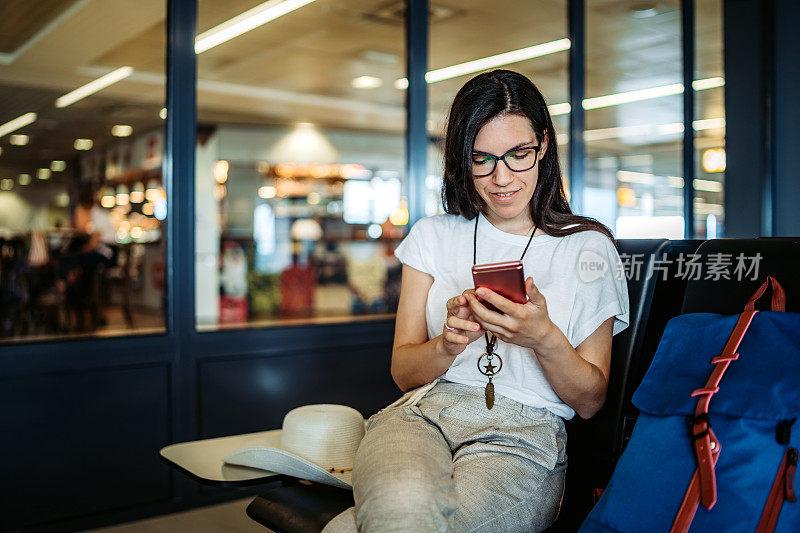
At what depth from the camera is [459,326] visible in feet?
4.41

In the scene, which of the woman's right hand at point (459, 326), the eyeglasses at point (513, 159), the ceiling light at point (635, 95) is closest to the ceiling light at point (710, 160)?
the ceiling light at point (635, 95)

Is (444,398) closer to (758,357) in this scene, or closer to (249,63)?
(758,357)

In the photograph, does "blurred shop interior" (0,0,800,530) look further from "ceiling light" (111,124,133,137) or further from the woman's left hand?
the woman's left hand

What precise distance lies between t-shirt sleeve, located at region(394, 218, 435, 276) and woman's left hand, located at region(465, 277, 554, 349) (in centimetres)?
34

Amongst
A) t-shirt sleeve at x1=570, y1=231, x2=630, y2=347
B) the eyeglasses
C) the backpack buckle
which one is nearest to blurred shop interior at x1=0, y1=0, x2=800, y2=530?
the eyeglasses

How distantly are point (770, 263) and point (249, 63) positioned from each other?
6.85m

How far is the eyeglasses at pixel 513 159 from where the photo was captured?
1540 mm

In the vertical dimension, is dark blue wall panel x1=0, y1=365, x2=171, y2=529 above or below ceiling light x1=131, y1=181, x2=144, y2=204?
below

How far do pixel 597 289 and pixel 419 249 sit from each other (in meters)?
0.42

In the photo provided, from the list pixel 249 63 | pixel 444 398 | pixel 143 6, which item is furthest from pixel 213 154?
pixel 444 398

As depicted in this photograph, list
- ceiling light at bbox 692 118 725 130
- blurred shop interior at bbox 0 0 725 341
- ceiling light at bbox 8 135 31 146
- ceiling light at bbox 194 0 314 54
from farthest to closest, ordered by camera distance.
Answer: ceiling light at bbox 692 118 725 130
ceiling light at bbox 8 135 31 146
ceiling light at bbox 194 0 314 54
blurred shop interior at bbox 0 0 725 341

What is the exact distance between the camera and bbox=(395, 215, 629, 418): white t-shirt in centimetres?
150

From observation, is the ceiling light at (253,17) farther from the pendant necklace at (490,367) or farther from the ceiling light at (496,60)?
the pendant necklace at (490,367)

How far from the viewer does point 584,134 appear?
3969 millimetres
